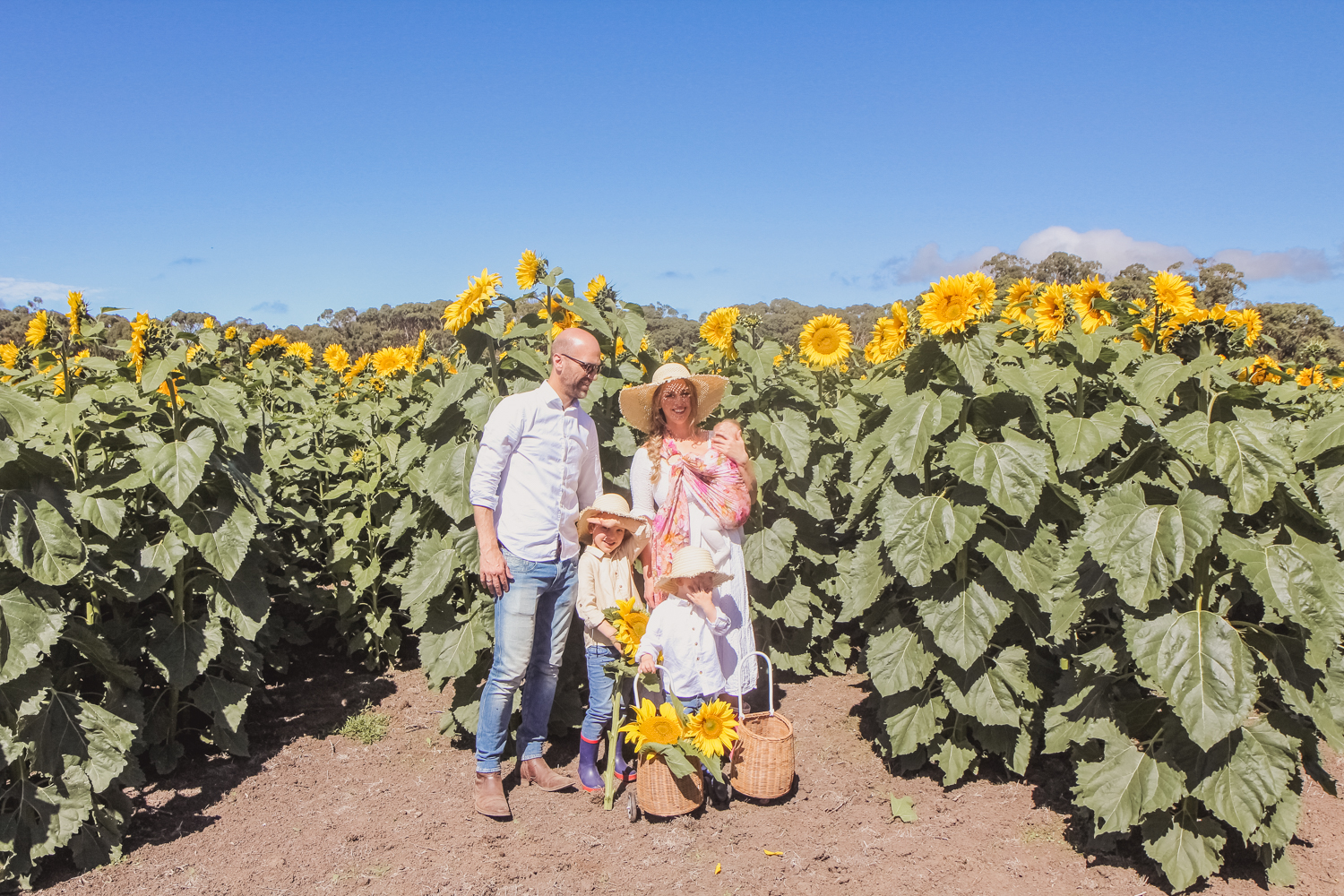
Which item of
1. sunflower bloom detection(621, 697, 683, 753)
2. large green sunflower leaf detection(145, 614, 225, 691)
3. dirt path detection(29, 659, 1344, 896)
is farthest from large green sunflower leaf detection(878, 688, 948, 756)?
large green sunflower leaf detection(145, 614, 225, 691)

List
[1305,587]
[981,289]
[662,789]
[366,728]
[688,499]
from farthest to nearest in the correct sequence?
[366,728]
[688,499]
[662,789]
[981,289]
[1305,587]

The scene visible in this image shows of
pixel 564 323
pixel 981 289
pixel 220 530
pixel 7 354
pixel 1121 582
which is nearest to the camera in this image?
pixel 1121 582

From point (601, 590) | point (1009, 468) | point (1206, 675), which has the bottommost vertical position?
point (1206, 675)

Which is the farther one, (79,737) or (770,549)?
(770,549)

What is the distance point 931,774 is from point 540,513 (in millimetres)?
2480

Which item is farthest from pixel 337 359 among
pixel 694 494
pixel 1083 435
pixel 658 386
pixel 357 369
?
pixel 1083 435

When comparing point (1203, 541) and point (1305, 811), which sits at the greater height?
point (1203, 541)

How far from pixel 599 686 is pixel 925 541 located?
1789 millimetres

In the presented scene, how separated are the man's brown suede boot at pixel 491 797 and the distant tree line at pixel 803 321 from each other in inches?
96.8

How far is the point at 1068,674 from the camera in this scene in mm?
3693

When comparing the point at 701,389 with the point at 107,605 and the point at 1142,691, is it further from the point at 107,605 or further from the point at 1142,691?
the point at 107,605

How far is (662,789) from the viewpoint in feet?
12.6

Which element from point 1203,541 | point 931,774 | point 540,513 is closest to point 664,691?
point 540,513

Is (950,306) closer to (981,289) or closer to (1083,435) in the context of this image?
(981,289)
